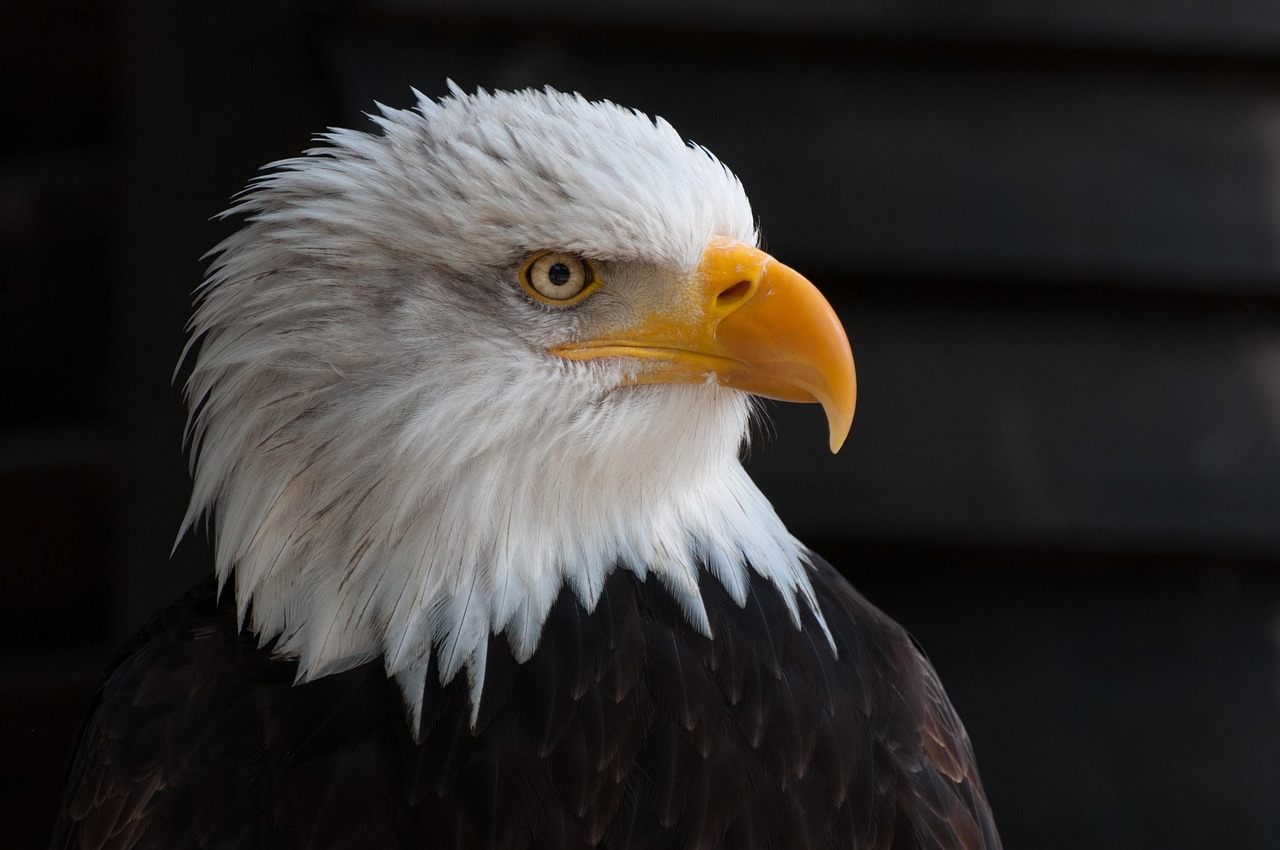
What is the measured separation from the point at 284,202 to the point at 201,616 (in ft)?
1.78

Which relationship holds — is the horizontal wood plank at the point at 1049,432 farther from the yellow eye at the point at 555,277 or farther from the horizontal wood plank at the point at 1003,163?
the yellow eye at the point at 555,277

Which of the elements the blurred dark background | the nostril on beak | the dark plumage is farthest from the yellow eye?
the blurred dark background

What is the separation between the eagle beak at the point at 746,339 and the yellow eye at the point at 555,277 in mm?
57

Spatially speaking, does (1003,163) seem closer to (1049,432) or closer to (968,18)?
(968,18)

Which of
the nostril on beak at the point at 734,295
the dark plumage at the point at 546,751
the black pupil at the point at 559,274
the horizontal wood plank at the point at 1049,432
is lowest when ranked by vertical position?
the dark plumage at the point at 546,751

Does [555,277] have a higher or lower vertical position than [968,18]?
lower

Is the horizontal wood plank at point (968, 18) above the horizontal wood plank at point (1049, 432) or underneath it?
above

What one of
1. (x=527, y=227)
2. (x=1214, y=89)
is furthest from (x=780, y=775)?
(x=1214, y=89)

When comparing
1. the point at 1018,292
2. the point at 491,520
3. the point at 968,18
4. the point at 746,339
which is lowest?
the point at 491,520

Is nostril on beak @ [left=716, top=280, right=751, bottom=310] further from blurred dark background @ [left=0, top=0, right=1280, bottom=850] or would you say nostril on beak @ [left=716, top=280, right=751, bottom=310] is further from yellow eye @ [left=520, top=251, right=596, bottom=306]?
blurred dark background @ [left=0, top=0, right=1280, bottom=850]

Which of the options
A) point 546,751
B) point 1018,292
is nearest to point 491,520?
point 546,751

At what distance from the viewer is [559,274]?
4.34ft

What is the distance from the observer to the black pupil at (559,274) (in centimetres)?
132

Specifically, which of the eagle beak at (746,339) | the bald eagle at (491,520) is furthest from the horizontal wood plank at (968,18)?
the eagle beak at (746,339)
